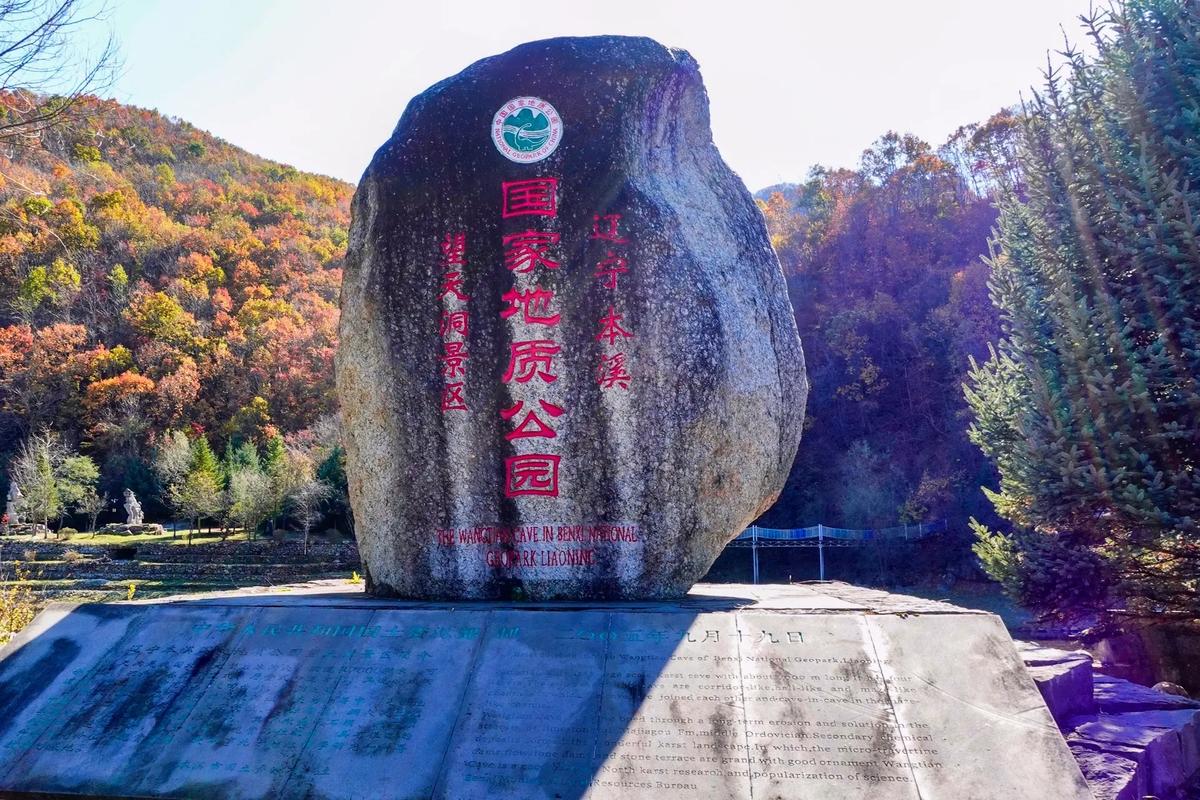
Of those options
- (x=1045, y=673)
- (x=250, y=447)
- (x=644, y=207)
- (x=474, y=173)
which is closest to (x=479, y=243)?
(x=474, y=173)

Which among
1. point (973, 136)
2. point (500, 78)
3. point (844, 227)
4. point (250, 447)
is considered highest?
point (973, 136)

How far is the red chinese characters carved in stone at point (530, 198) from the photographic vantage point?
505 centimetres

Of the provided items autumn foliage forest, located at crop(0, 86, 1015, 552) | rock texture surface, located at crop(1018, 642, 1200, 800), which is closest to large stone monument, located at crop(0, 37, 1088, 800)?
rock texture surface, located at crop(1018, 642, 1200, 800)

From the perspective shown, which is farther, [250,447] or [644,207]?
[250,447]

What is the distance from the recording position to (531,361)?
494cm

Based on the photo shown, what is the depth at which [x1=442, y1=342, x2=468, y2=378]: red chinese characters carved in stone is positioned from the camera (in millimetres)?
5035

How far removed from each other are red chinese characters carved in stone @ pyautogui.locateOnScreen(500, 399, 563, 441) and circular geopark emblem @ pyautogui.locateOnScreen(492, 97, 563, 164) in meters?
1.58

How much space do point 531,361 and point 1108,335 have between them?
457 centimetres

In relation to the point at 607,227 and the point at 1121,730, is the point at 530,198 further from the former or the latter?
the point at 1121,730

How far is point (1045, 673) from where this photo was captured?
14.7 ft

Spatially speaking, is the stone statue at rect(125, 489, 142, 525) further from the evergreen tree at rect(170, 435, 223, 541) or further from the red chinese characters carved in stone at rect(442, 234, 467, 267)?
the red chinese characters carved in stone at rect(442, 234, 467, 267)

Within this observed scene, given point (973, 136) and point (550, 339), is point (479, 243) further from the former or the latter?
point (973, 136)

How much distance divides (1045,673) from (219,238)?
5286 centimetres

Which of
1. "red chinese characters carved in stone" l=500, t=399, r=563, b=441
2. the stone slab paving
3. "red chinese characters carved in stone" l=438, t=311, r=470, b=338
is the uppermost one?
"red chinese characters carved in stone" l=438, t=311, r=470, b=338
